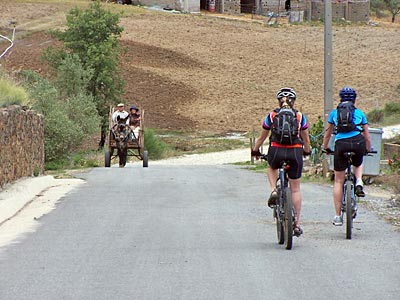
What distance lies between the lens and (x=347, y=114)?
11.3 meters

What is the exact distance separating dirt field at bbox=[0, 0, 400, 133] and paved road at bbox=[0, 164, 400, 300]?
1345 inches

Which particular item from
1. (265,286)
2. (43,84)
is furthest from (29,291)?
(43,84)

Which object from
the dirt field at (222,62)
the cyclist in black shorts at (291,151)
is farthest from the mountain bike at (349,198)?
the dirt field at (222,62)

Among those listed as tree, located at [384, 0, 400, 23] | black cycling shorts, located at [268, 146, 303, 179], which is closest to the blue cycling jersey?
black cycling shorts, located at [268, 146, 303, 179]

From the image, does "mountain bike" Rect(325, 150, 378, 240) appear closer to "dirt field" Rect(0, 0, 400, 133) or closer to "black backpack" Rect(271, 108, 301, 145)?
"black backpack" Rect(271, 108, 301, 145)

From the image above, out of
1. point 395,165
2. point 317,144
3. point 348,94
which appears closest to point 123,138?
point 317,144

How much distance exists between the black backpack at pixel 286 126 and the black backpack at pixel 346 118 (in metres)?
0.99

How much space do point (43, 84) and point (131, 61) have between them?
84.5ft

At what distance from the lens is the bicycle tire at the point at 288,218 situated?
10312 millimetres

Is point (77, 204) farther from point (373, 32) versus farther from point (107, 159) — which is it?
point (373, 32)

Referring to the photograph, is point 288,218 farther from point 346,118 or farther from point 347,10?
point 347,10

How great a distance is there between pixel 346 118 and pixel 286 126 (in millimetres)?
1175

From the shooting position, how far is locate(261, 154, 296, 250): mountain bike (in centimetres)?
1034

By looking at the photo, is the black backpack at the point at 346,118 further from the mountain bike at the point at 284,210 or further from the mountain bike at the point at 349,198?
the mountain bike at the point at 284,210
